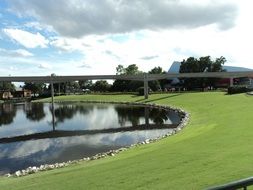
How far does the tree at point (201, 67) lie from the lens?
135m

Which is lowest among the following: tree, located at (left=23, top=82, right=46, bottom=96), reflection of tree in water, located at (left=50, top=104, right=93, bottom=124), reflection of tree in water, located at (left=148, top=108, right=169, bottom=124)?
reflection of tree in water, located at (left=50, top=104, right=93, bottom=124)

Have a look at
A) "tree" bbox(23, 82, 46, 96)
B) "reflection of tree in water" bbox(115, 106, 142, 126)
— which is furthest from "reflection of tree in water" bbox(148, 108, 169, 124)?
"tree" bbox(23, 82, 46, 96)

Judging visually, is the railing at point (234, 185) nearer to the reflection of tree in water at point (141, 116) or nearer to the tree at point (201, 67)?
the reflection of tree in water at point (141, 116)

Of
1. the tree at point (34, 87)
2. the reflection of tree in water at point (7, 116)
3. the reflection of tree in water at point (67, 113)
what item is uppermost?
the tree at point (34, 87)

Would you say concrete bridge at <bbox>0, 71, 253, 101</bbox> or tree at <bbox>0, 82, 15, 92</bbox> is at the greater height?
concrete bridge at <bbox>0, 71, 253, 101</bbox>

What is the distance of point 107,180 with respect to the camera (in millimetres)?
13664

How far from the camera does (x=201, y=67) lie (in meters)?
142

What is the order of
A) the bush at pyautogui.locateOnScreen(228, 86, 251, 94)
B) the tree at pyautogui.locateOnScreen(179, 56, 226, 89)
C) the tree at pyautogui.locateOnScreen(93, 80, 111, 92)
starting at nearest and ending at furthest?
the bush at pyautogui.locateOnScreen(228, 86, 251, 94)
the tree at pyautogui.locateOnScreen(179, 56, 226, 89)
the tree at pyautogui.locateOnScreen(93, 80, 111, 92)

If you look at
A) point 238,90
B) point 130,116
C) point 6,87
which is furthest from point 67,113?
point 6,87

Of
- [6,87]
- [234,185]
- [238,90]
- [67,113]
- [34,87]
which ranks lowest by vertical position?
[67,113]

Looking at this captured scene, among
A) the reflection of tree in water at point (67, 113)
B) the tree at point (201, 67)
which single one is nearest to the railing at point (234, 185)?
the reflection of tree in water at point (67, 113)

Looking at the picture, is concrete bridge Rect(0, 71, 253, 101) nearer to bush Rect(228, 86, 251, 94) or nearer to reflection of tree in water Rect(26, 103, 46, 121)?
reflection of tree in water Rect(26, 103, 46, 121)

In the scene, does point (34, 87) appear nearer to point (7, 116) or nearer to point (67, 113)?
point (7, 116)

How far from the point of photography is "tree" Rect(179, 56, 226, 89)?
135 meters
